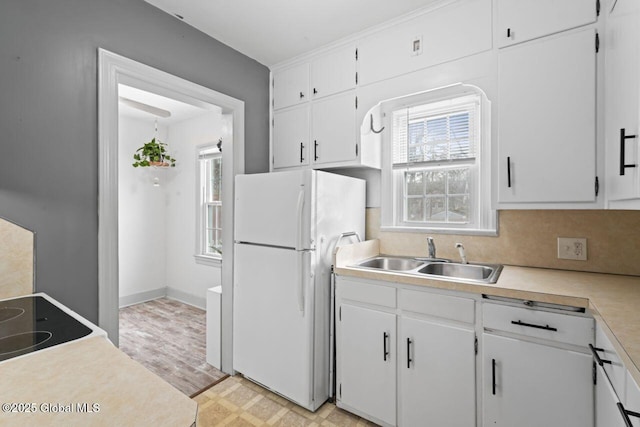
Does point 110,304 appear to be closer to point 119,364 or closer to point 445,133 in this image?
point 119,364

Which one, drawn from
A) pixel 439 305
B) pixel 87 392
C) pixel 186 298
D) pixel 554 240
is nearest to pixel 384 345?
pixel 439 305

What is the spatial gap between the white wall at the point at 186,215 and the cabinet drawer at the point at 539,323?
329cm

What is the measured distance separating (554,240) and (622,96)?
35.2 inches

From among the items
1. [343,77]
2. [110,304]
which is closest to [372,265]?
[343,77]

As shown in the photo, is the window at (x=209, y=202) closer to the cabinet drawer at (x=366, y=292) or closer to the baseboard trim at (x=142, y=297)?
the baseboard trim at (x=142, y=297)

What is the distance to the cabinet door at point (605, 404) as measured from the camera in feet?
3.39

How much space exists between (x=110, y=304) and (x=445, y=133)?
2.50m

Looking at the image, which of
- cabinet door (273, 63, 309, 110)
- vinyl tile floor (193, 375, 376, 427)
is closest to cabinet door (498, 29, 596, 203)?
cabinet door (273, 63, 309, 110)

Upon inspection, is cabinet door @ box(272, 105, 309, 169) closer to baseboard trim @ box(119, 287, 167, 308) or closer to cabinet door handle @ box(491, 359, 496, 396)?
cabinet door handle @ box(491, 359, 496, 396)

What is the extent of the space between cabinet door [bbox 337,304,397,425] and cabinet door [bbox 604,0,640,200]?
1.21 metres

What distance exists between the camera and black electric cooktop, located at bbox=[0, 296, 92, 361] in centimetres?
94

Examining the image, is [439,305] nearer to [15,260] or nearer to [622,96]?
[622,96]

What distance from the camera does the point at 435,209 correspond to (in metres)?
2.41

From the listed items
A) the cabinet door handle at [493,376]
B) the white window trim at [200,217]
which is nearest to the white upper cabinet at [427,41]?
the cabinet door handle at [493,376]
